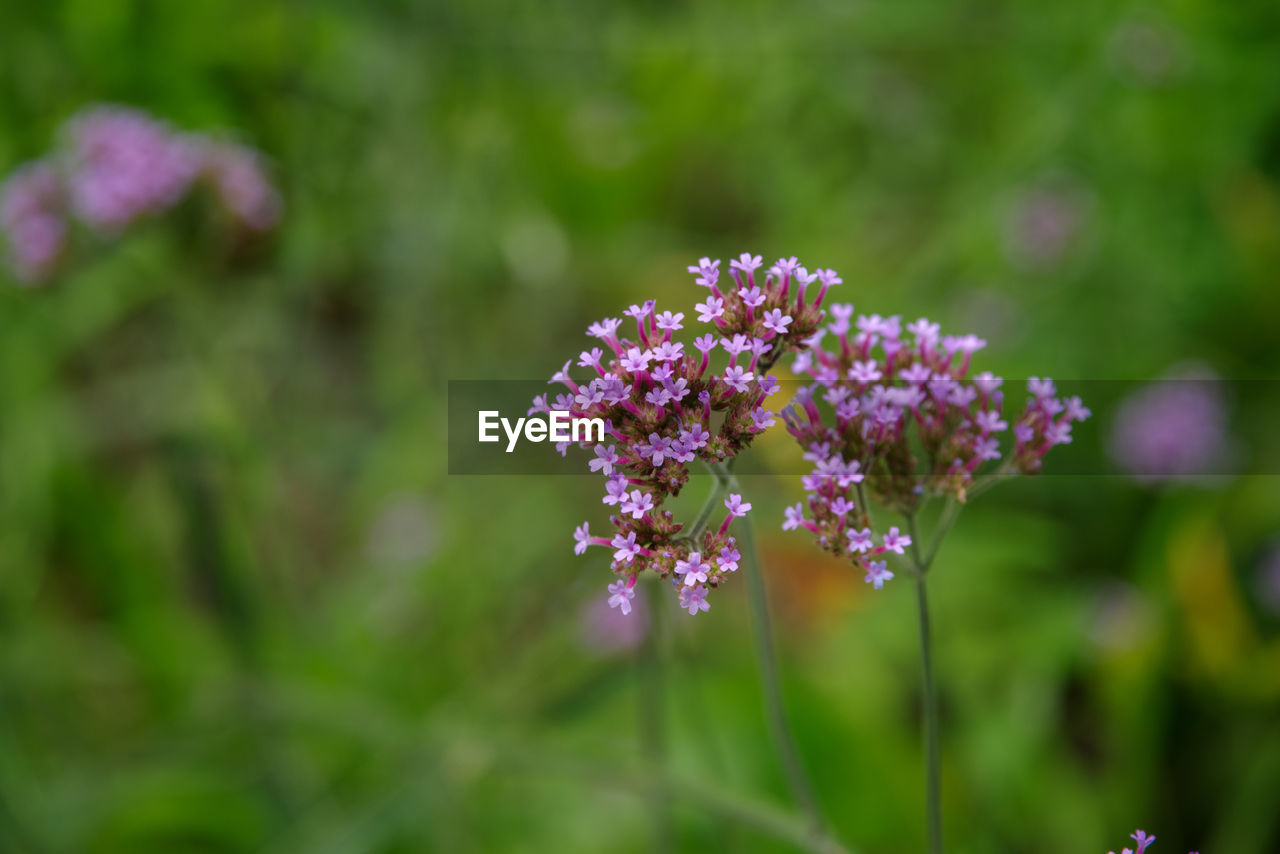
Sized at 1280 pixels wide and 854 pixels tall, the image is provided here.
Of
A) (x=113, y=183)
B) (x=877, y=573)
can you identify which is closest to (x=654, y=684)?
(x=877, y=573)

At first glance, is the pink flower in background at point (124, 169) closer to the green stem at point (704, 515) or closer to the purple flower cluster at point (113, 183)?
the purple flower cluster at point (113, 183)

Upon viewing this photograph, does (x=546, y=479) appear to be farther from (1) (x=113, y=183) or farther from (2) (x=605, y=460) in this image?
(2) (x=605, y=460)

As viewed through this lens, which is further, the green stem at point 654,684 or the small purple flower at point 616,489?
the green stem at point 654,684

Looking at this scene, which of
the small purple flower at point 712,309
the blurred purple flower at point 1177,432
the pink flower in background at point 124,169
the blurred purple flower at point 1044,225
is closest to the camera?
the small purple flower at point 712,309

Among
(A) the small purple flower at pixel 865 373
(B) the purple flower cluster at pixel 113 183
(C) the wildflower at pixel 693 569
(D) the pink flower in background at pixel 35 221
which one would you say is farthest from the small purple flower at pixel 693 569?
(D) the pink flower in background at pixel 35 221

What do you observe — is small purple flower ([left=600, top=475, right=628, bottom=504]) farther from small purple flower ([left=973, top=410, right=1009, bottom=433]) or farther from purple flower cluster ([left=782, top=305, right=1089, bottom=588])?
small purple flower ([left=973, top=410, right=1009, bottom=433])
